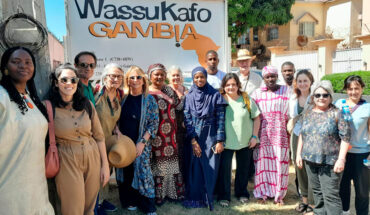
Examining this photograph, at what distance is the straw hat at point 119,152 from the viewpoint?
2.91 metres

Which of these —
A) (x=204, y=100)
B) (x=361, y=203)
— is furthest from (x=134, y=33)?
(x=361, y=203)

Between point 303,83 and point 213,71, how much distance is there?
1427 mm

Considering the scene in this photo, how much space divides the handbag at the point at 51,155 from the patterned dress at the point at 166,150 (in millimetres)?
1520

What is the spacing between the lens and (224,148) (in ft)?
12.5

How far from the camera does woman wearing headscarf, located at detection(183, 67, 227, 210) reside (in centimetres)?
366

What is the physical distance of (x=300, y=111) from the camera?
145 inches

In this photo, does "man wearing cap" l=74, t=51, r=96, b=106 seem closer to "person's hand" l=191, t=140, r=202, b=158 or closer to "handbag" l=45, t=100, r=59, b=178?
"handbag" l=45, t=100, r=59, b=178

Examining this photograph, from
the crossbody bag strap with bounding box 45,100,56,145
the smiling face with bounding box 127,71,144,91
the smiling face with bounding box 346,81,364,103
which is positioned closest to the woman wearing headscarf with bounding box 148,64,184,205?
the smiling face with bounding box 127,71,144,91

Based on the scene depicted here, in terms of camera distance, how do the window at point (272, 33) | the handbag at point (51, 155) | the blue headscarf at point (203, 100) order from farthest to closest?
the window at point (272, 33) → the blue headscarf at point (203, 100) → the handbag at point (51, 155)

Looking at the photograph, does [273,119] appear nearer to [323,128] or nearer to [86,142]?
[323,128]

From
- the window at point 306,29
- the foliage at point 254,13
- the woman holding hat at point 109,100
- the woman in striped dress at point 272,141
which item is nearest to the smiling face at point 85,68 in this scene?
the woman holding hat at point 109,100

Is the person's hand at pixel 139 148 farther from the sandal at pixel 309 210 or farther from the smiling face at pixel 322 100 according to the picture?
the sandal at pixel 309 210

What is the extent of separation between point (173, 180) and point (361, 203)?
2.22 metres

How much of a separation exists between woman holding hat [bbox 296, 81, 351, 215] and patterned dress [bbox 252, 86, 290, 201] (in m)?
0.66
